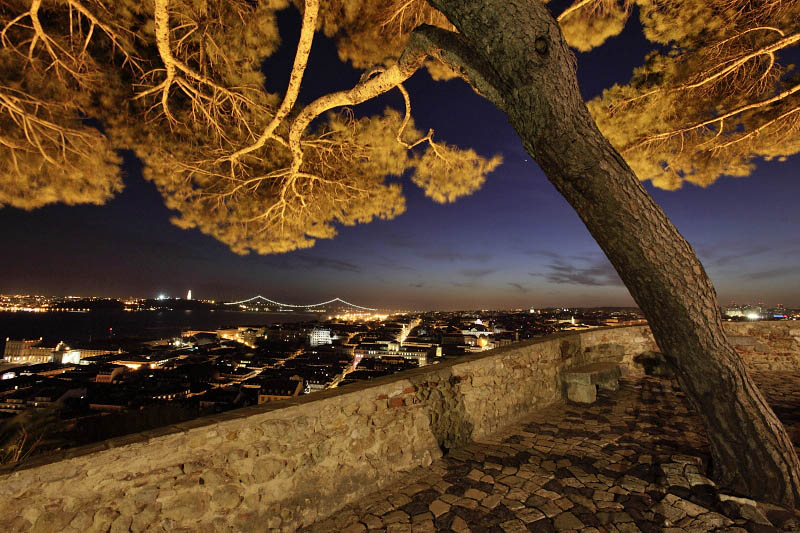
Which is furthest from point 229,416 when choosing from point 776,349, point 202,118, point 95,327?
point 95,327

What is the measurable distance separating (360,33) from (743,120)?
16.0ft

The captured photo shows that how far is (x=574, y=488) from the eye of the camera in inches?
82.7

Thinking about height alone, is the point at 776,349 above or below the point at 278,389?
above

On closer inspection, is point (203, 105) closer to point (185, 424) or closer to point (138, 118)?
point (138, 118)

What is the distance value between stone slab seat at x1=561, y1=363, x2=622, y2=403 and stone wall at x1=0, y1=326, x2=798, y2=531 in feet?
4.63

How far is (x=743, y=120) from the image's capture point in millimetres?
4090

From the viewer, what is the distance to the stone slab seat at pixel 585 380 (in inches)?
153

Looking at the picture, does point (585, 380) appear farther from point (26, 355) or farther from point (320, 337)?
point (26, 355)

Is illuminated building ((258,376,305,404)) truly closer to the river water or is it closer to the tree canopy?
the tree canopy

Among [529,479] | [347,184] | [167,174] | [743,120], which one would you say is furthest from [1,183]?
[743,120]

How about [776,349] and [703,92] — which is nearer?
[703,92]

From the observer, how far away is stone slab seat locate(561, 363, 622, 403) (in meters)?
3.90

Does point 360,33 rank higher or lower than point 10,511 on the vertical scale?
higher

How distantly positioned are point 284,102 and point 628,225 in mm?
3088
